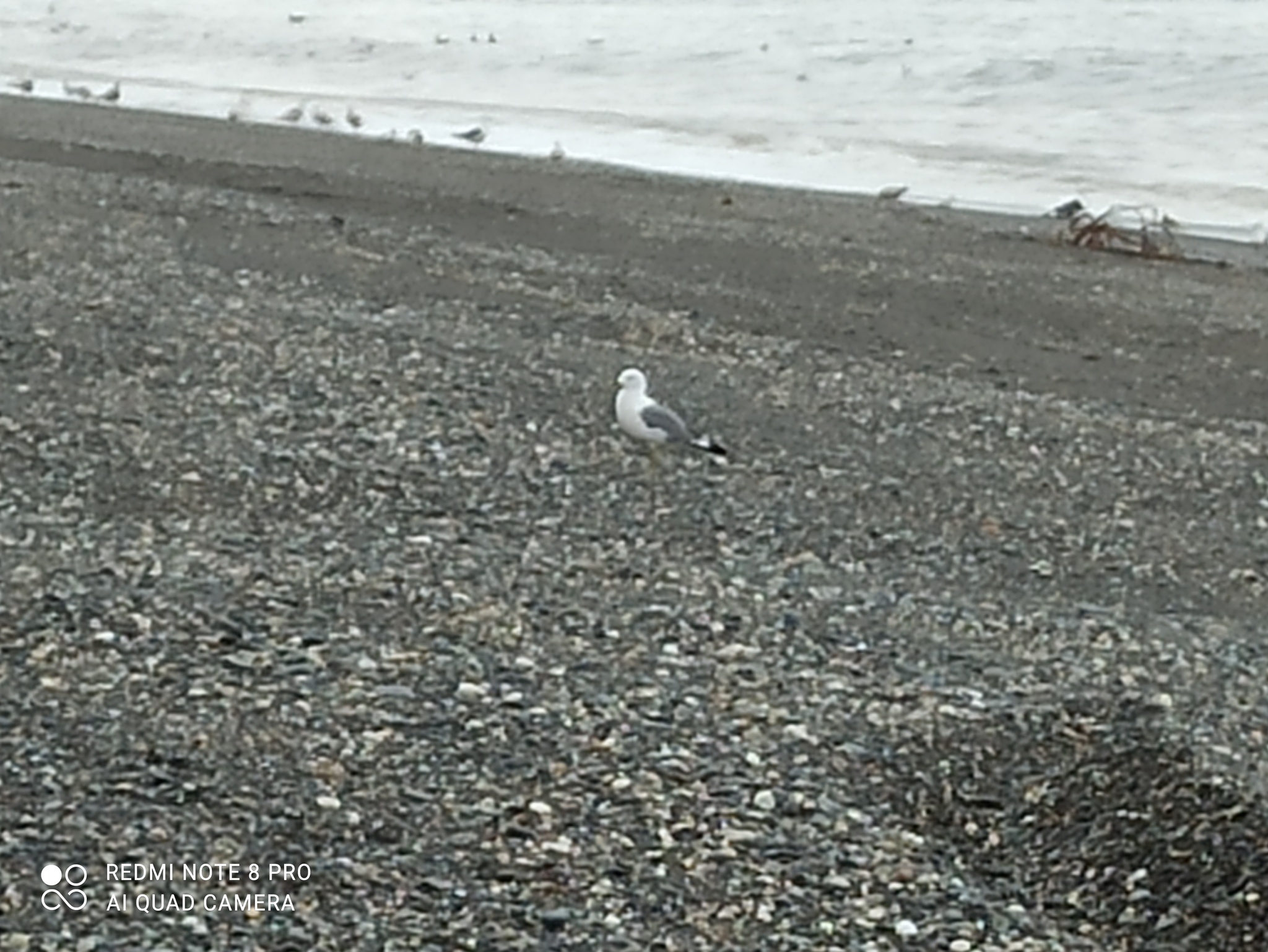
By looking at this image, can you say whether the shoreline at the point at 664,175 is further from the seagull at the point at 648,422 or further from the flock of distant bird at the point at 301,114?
the seagull at the point at 648,422

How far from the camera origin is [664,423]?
5.54 metres

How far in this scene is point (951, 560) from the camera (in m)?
4.96

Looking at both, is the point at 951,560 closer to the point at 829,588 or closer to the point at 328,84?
the point at 829,588

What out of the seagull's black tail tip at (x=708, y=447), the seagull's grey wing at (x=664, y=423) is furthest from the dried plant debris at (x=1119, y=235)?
the seagull's grey wing at (x=664, y=423)

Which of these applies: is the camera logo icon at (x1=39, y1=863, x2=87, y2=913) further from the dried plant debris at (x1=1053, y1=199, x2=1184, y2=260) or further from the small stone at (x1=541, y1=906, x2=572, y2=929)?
the dried plant debris at (x1=1053, y1=199, x2=1184, y2=260)

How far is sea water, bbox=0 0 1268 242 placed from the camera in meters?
14.1

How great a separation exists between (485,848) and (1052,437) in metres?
3.45

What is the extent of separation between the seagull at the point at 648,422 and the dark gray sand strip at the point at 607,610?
0.07 metres

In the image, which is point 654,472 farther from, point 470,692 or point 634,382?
point 470,692

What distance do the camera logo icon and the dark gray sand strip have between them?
2 centimetres

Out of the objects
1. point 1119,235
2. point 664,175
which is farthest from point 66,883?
point 664,175

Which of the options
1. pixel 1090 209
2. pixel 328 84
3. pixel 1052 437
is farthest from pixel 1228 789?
pixel 328 84

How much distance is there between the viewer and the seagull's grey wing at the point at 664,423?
5.54 m

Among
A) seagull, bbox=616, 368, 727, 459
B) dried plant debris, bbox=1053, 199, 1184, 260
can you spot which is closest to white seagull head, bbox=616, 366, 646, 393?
seagull, bbox=616, 368, 727, 459
